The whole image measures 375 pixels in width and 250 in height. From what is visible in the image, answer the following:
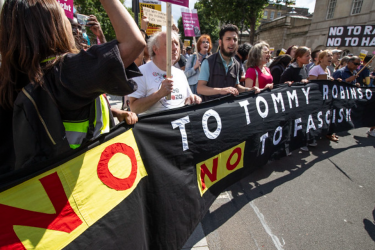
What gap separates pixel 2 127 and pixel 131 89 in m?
0.73

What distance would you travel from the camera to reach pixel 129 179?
1332 millimetres

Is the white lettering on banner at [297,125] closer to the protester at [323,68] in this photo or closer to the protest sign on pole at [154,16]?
the protester at [323,68]

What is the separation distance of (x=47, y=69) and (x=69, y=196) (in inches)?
26.6

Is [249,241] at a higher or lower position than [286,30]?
lower

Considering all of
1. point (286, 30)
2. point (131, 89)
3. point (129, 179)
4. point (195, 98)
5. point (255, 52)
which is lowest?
point (129, 179)

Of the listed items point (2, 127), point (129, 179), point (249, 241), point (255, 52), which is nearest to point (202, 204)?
point (249, 241)

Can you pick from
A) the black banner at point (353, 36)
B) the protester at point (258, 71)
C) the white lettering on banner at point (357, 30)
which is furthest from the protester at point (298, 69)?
the white lettering on banner at point (357, 30)

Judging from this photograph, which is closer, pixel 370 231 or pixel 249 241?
pixel 249 241

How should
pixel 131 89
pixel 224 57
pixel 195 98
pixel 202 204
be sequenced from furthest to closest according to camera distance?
1. pixel 224 57
2. pixel 195 98
3. pixel 202 204
4. pixel 131 89

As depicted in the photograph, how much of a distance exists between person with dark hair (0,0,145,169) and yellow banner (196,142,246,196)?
121 centimetres

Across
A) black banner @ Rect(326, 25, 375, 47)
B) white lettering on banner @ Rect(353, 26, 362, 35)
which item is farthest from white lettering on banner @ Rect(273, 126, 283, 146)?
white lettering on banner @ Rect(353, 26, 362, 35)

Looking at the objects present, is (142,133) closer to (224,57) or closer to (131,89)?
(131,89)

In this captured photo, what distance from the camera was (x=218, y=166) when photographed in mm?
2074

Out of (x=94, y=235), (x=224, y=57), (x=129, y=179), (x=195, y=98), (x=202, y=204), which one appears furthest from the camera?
(x=224, y=57)
